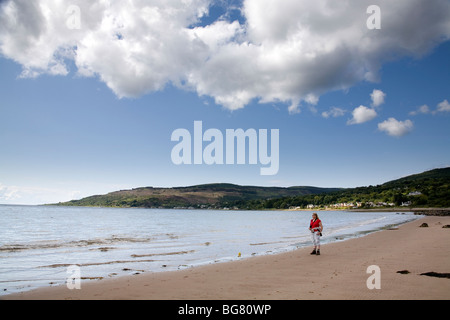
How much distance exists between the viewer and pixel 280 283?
34.5 feet

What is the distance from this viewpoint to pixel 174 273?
1325 centimetres

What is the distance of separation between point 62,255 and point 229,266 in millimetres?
11693

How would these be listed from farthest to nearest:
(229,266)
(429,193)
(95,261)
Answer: (429,193), (95,261), (229,266)

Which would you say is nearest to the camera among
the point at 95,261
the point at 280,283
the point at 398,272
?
the point at 280,283

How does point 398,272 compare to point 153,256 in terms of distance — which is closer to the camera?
point 398,272
